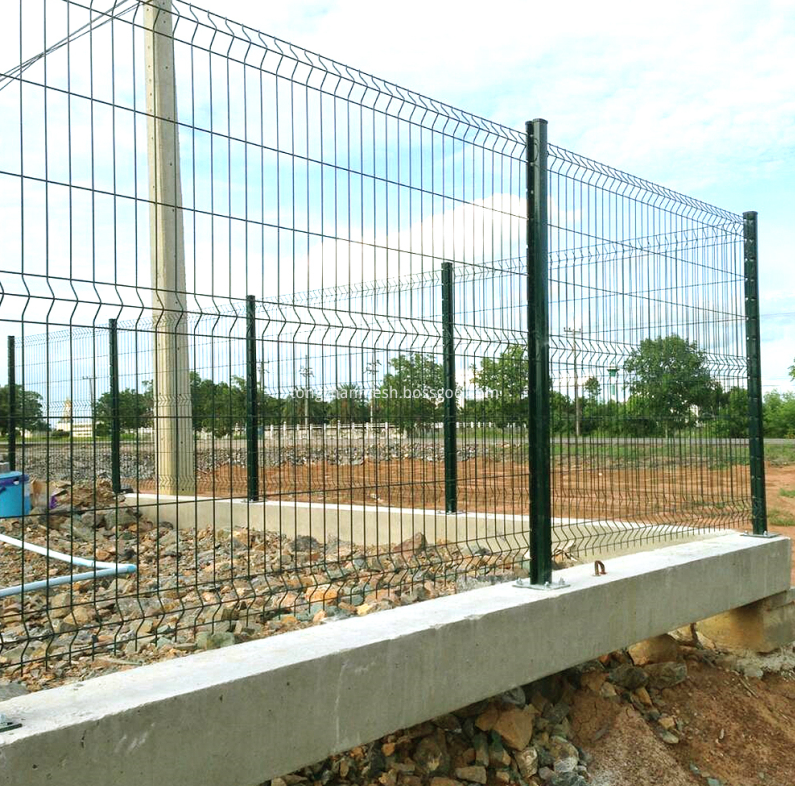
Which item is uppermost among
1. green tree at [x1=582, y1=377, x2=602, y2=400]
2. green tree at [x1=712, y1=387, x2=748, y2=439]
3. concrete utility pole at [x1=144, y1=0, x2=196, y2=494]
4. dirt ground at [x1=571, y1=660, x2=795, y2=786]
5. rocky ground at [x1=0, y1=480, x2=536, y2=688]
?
concrete utility pole at [x1=144, y1=0, x2=196, y2=494]

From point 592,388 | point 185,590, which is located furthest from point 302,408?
point 592,388

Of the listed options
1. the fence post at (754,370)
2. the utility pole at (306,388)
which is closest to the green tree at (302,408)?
the utility pole at (306,388)

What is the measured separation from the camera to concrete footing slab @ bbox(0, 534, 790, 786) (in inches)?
114

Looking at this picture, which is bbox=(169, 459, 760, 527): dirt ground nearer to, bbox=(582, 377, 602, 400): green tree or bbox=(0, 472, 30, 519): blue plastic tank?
bbox=(582, 377, 602, 400): green tree

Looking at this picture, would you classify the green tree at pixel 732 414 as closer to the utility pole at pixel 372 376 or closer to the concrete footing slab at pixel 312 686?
the concrete footing slab at pixel 312 686

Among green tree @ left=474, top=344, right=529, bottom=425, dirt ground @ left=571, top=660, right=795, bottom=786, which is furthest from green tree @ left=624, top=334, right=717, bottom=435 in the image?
dirt ground @ left=571, top=660, right=795, bottom=786

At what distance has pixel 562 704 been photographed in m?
5.03

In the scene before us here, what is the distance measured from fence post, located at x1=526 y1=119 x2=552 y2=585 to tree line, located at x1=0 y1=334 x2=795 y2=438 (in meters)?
0.18

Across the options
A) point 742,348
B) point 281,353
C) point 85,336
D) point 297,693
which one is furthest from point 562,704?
point 85,336

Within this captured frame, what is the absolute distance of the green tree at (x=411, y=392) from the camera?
15.5 ft

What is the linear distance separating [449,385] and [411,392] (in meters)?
0.35

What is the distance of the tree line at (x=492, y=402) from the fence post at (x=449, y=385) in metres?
0.07

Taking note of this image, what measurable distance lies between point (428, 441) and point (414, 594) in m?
0.95

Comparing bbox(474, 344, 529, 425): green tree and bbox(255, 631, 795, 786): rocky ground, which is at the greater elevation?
bbox(474, 344, 529, 425): green tree
